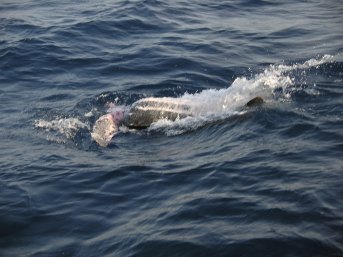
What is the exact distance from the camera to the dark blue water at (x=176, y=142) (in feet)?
20.0

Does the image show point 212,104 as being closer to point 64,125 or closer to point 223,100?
point 223,100

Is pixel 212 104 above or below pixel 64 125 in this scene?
above

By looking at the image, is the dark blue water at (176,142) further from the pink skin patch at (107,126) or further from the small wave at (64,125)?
the pink skin patch at (107,126)

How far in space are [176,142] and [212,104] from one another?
1322mm

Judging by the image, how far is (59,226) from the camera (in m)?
6.64

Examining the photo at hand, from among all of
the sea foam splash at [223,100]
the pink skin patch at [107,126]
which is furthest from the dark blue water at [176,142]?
the pink skin patch at [107,126]

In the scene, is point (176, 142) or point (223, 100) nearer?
point (176, 142)

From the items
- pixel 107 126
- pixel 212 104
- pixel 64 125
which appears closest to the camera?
pixel 107 126

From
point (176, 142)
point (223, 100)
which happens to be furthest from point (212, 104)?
point (176, 142)

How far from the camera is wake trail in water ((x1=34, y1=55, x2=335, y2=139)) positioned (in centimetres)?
961

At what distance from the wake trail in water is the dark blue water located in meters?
0.04

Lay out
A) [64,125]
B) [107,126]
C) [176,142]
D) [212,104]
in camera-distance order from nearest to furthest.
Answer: [176,142]
[107,126]
[212,104]
[64,125]

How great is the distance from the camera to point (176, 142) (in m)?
9.05

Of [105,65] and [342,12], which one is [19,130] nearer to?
[105,65]
